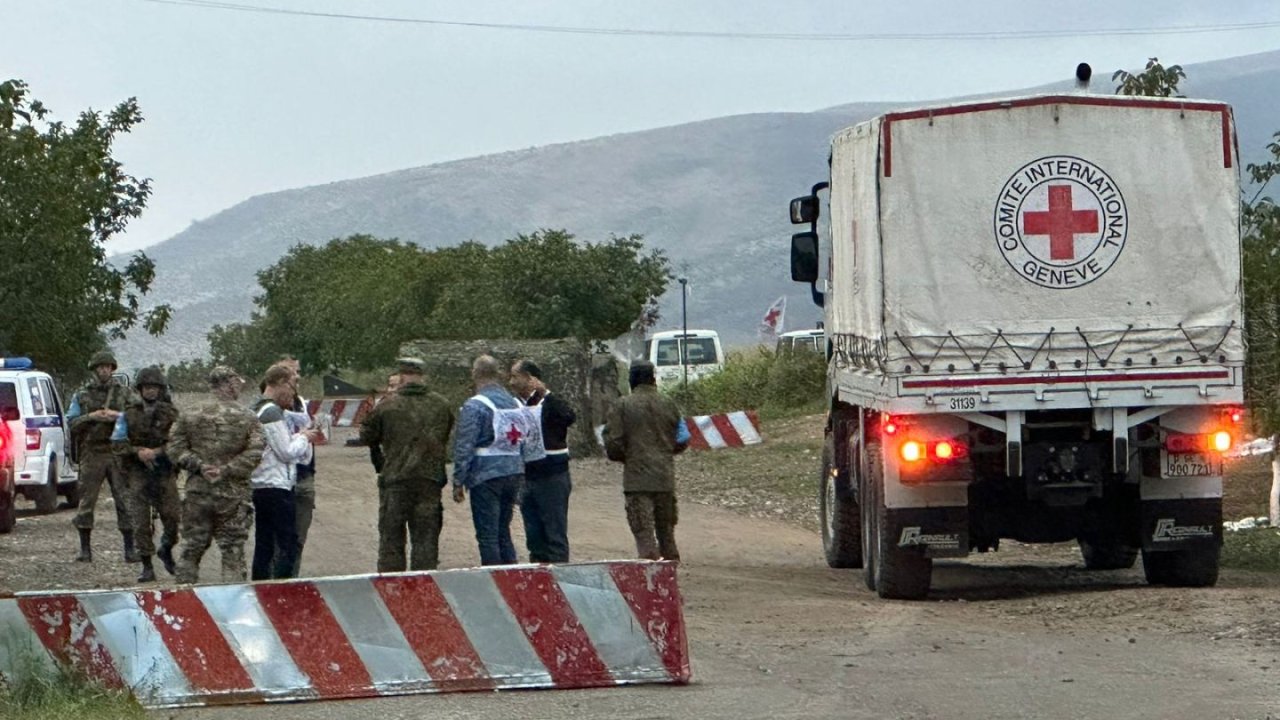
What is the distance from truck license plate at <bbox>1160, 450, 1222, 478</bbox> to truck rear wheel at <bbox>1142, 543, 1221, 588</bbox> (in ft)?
1.83

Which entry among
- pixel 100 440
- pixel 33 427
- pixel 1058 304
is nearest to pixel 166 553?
pixel 100 440

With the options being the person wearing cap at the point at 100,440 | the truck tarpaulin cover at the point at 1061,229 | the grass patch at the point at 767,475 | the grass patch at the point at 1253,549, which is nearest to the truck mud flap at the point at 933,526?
the truck tarpaulin cover at the point at 1061,229

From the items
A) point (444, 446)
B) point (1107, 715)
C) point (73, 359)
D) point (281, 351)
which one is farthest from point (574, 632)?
point (281, 351)

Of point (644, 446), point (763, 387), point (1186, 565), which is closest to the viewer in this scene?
point (1186, 565)

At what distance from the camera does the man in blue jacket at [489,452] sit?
14.2m

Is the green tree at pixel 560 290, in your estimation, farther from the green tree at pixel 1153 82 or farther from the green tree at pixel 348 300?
the green tree at pixel 1153 82

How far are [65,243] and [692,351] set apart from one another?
2183 cm

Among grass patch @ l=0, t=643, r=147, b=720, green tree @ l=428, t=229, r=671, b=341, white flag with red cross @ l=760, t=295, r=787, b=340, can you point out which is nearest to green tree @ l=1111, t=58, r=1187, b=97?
grass patch @ l=0, t=643, r=147, b=720

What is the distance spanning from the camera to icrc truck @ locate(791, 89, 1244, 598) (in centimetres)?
1403

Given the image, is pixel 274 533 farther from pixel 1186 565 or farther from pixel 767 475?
pixel 767 475

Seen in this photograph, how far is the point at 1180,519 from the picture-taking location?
14.5m

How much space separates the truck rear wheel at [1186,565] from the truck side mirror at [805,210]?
13.9ft

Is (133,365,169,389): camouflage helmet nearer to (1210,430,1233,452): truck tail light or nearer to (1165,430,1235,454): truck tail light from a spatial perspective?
(1165,430,1235,454): truck tail light

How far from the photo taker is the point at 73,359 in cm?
3431
